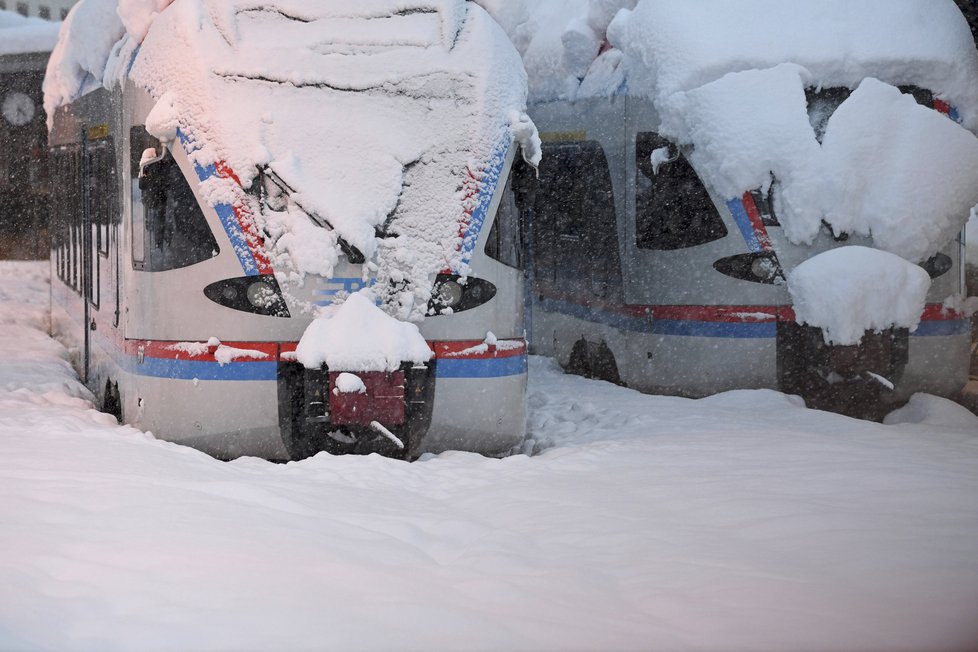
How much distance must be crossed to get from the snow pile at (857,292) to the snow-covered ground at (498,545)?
5.19 feet

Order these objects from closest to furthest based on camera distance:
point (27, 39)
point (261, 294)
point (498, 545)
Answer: point (498, 545), point (261, 294), point (27, 39)

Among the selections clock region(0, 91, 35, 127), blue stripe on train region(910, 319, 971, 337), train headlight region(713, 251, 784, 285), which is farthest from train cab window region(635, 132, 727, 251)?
clock region(0, 91, 35, 127)

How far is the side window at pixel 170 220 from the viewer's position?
7418 millimetres

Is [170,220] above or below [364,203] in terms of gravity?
below

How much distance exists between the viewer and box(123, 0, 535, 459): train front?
7.33 m

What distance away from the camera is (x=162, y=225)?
7527 millimetres

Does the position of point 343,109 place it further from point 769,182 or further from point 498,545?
point 769,182

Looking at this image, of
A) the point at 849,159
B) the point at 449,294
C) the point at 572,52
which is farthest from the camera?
the point at 572,52

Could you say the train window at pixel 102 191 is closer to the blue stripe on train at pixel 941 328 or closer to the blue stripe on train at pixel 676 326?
the blue stripe on train at pixel 676 326

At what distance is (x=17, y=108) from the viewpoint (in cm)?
2328

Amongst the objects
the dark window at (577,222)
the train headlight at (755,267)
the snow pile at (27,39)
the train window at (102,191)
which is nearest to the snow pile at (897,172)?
the train headlight at (755,267)

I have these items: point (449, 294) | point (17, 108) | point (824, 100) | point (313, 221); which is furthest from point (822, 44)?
point (17, 108)

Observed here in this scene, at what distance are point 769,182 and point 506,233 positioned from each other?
130 inches

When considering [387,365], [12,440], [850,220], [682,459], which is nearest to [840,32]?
[850,220]
